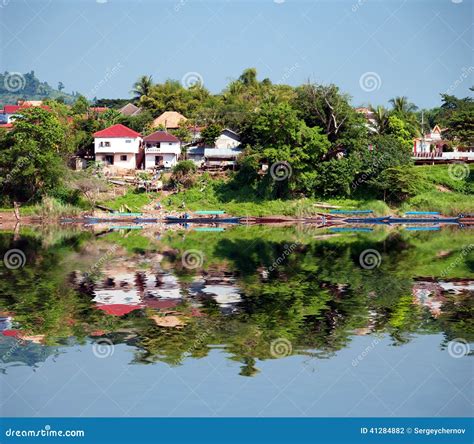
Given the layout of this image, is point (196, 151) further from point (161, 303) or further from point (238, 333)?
point (238, 333)

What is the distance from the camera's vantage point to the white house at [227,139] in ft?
183

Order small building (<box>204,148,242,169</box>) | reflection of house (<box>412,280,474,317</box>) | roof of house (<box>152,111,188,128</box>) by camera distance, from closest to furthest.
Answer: reflection of house (<box>412,280,474,317</box>), small building (<box>204,148,242,169</box>), roof of house (<box>152,111,188,128</box>)

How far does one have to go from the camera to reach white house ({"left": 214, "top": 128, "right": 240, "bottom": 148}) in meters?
55.9

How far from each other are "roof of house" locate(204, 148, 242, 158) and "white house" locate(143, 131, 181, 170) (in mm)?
2844

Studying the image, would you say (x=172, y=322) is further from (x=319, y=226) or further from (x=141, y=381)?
(x=319, y=226)

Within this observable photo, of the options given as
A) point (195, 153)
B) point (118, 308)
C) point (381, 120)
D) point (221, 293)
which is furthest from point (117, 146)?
point (118, 308)

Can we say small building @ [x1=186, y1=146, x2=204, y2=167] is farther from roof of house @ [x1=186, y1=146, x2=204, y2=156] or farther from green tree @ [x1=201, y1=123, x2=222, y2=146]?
green tree @ [x1=201, y1=123, x2=222, y2=146]

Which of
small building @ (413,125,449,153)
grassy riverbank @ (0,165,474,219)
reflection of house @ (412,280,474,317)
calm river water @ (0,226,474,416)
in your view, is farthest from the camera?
small building @ (413,125,449,153)

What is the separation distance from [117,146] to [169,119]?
10695 millimetres

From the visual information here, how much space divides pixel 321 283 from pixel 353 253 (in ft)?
22.2

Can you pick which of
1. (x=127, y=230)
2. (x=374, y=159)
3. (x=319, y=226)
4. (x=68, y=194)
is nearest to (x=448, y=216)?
(x=374, y=159)

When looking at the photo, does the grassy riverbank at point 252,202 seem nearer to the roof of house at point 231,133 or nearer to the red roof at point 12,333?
the roof of house at point 231,133

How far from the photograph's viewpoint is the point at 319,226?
41.8m

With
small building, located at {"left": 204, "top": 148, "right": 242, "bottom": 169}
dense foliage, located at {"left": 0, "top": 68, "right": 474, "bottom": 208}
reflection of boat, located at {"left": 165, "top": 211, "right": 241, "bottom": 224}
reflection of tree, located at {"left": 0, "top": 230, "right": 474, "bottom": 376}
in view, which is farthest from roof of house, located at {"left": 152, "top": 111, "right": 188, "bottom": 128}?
reflection of tree, located at {"left": 0, "top": 230, "right": 474, "bottom": 376}
